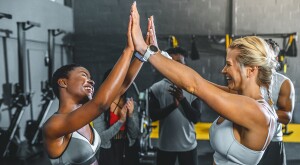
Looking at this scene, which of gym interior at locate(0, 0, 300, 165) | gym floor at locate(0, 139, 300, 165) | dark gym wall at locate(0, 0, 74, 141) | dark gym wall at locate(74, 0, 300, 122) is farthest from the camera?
dark gym wall at locate(74, 0, 300, 122)

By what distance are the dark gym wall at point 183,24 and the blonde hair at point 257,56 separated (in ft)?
15.8

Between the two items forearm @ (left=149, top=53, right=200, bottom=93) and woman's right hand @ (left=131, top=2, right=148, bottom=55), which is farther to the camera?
woman's right hand @ (left=131, top=2, right=148, bottom=55)

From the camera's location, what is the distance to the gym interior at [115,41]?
4742mm

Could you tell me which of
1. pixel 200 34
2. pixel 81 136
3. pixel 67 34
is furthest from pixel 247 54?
pixel 67 34

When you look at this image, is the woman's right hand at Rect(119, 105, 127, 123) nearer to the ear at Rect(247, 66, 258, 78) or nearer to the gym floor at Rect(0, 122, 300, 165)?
the ear at Rect(247, 66, 258, 78)

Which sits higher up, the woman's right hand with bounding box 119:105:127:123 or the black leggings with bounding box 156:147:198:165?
the woman's right hand with bounding box 119:105:127:123

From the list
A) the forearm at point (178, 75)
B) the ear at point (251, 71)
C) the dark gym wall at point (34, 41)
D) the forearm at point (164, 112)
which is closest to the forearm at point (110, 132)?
the forearm at point (164, 112)

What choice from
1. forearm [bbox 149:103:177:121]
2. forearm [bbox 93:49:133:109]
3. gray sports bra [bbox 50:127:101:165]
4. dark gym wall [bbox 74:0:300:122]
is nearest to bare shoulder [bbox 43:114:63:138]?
gray sports bra [bbox 50:127:101:165]

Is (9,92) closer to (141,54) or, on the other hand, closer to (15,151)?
(15,151)

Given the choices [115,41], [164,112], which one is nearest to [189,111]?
[164,112]

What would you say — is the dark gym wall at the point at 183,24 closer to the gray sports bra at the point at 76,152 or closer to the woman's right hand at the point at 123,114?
the woman's right hand at the point at 123,114

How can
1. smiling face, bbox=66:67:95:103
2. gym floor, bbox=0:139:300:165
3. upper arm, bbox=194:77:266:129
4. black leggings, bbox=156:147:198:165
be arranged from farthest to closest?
gym floor, bbox=0:139:300:165, black leggings, bbox=156:147:198:165, smiling face, bbox=66:67:95:103, upper arm, bbox=194:77:266:129

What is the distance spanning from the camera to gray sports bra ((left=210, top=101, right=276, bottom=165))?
1440 mm

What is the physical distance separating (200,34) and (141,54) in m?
5.11
